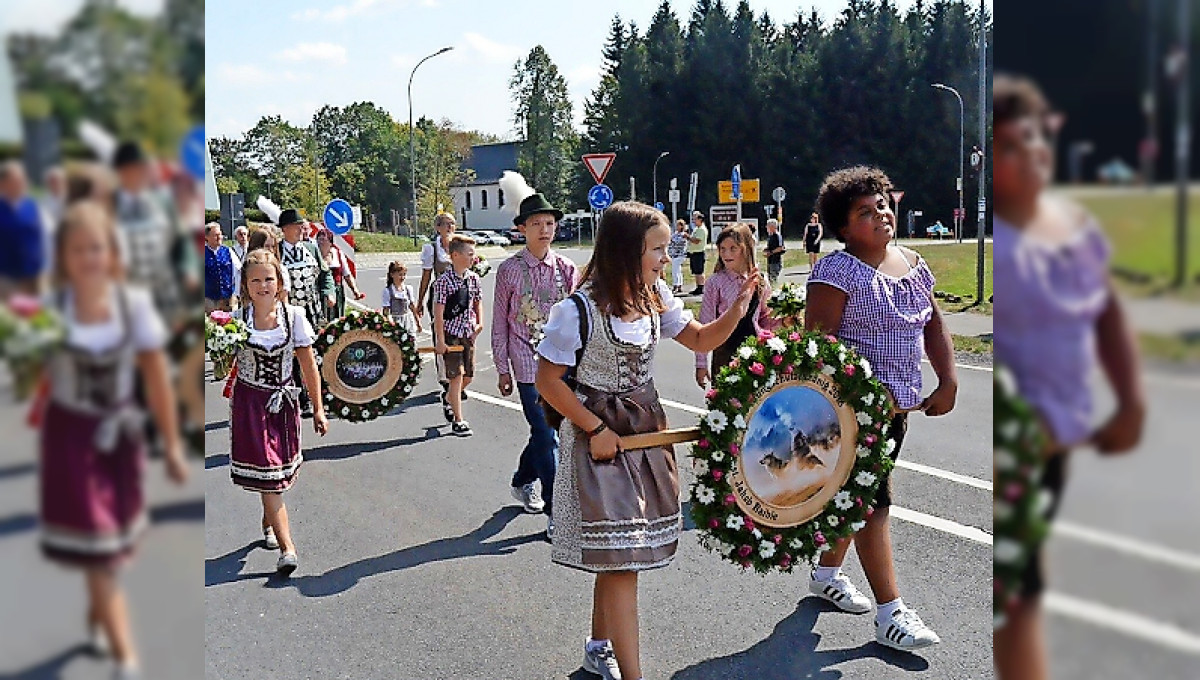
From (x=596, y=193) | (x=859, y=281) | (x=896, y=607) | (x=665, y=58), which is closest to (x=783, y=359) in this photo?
(x=859, y=281)

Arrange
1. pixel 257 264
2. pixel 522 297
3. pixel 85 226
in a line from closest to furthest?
pixel 85 226 < pixel 257 264 < pixel 522 297

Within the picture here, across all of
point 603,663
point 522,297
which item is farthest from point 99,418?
point 522,297

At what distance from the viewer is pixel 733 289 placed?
22.4 feet

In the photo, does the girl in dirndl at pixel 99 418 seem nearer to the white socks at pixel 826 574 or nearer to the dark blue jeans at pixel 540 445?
the white socks at pixel 826 574

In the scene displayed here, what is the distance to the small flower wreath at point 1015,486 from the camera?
1.02m

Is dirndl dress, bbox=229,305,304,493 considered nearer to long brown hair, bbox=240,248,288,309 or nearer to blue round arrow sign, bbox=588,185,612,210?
long brown hair, bbox=240,248,288,309

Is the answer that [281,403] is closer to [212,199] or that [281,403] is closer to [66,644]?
[212,199]

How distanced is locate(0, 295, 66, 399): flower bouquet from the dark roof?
119 m

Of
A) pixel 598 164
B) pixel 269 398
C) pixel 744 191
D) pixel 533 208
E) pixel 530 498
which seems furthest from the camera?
pixel 744 191

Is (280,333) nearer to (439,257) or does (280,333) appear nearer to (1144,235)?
(439,257)

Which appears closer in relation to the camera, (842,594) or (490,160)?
(842,594)

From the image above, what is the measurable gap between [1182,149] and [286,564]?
5465 mm

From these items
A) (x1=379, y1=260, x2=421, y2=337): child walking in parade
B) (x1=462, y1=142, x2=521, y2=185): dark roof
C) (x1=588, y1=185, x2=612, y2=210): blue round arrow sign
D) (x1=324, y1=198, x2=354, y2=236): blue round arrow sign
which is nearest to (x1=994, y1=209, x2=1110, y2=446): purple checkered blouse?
(x1=379, y1=260, x2=421, y2=337): child walking in parade

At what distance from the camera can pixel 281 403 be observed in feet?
18.7
